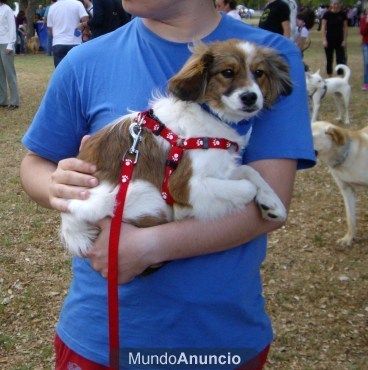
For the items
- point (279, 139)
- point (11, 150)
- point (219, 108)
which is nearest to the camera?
point (279, 139)

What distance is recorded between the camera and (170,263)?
156cm

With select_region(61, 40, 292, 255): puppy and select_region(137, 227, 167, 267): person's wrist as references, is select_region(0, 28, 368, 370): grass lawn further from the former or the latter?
select_region(137, 227, 167, 267): person's wrist

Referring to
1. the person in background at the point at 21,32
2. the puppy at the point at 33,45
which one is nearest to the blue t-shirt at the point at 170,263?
the person in background at the point at 21,32

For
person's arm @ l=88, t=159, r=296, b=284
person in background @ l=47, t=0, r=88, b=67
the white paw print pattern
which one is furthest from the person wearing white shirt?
person's arm @ l=88, t=159, r=296, b=284

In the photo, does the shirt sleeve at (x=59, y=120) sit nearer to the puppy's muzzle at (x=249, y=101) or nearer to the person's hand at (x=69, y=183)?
the person's hand at (x=69, y=183)

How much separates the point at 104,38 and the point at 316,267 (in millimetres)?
3656

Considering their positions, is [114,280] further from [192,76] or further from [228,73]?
[228,73]

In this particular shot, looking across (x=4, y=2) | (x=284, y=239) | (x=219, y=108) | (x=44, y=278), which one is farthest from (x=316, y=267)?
(x=4, y=2)

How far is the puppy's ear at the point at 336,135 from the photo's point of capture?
5.12m

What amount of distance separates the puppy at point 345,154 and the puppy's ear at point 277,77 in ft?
11.4

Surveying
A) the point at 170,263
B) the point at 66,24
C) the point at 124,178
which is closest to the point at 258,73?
the point at 124,178

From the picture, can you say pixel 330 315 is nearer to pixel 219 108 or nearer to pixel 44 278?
pixel 44 278

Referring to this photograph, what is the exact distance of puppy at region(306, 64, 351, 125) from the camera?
32.0ft

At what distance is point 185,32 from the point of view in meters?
1.69
